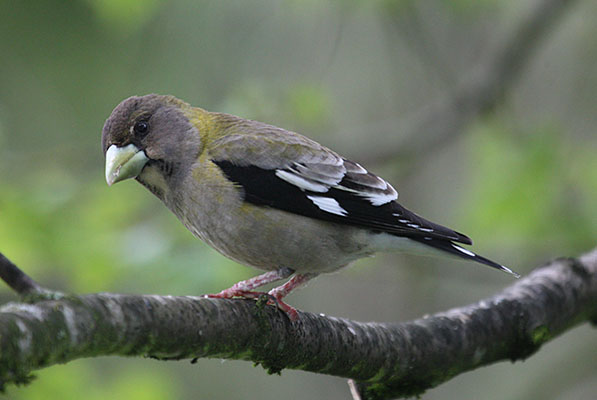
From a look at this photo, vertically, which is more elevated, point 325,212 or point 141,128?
point 325,212

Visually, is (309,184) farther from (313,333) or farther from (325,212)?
(313,333)

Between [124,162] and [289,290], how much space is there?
123 cm

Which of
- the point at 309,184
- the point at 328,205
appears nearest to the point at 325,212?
the point at 328,205

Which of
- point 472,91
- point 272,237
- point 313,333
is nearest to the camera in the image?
point 313,333

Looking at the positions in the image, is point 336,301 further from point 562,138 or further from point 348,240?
point 348,240

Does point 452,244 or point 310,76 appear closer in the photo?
point 452,244

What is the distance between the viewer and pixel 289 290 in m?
4.27

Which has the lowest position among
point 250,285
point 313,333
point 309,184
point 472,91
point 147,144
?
point 250,285

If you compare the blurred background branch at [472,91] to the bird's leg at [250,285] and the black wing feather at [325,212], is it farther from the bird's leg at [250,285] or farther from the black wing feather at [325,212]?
the bird's leg at [250,285]

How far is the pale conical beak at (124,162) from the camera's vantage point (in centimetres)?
426

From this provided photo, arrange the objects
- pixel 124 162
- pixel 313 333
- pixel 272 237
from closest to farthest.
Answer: pixel 313 333, pixel 272 237, pixel 124 162

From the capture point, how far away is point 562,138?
22.7 ft

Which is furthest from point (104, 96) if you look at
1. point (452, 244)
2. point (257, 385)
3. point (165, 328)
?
point (165, 328)

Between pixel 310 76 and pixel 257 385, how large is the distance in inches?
179
